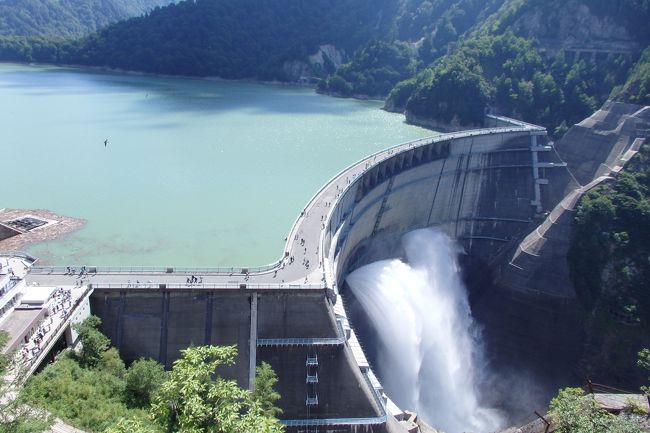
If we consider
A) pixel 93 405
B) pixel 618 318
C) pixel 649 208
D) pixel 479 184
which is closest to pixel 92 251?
pixel 93 405

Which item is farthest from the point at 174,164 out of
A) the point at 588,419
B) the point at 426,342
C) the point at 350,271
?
the point at 588,419

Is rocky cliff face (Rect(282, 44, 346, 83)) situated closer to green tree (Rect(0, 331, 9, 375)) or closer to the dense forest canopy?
the dense forest canopy

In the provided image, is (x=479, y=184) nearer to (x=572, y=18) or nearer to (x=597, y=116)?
(x=597, y=116)

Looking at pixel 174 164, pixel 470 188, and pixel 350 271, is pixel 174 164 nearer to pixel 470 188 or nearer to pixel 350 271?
pixel 350 271

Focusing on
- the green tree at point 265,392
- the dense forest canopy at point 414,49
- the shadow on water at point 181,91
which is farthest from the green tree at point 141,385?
the shadow on water at point 181,91

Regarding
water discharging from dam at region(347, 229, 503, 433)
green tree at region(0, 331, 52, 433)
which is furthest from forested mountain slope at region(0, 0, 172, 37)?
green tree at region(0, 331, 52, 433)
